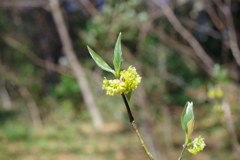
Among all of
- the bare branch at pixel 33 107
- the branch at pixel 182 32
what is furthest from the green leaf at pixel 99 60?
the bare branch at pixel 33 107

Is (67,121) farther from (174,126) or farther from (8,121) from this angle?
(174,126)

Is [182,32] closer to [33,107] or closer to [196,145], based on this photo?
[196,145]

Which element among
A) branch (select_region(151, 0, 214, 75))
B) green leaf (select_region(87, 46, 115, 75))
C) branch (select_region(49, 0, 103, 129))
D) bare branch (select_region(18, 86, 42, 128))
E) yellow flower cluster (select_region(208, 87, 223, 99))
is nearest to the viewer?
green leaf (select_region(87, 46, 115, 75))

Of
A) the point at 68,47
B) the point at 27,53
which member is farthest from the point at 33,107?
the point at 27,53

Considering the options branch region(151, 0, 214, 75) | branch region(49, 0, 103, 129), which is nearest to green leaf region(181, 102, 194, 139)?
branch region(151, 0, 214, 75)

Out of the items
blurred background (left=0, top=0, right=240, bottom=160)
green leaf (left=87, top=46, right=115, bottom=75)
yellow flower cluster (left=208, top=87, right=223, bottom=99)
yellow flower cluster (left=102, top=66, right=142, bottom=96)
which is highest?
blurred background (left=0, top=0, right=240, bottom=160)

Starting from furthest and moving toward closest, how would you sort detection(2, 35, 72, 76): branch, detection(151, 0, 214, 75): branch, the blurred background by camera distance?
detection(2, 35, 72, 76): branch < the blurred background < detection(151, 0, 214, 75): branch

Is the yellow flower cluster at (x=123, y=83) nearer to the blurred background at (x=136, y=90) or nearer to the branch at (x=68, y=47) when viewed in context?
the blurred background at (x=136, y=90)

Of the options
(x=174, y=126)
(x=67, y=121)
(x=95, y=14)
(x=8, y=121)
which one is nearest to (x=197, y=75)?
(x=174, y=126)

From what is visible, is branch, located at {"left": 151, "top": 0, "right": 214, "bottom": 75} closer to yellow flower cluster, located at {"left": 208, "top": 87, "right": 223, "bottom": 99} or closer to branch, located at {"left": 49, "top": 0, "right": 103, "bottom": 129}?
yellow flower cluster, located at {"left": 208, "top": 87, "right": 223, "bottom": 99}

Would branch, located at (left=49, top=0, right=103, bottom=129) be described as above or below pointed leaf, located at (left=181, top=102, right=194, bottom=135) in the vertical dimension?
above
